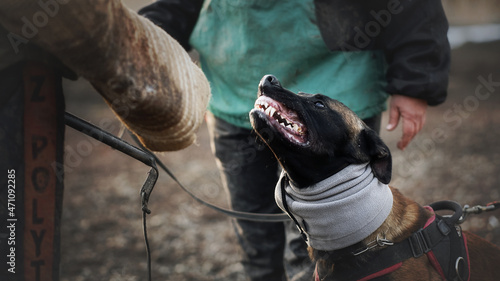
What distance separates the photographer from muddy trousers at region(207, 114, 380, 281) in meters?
2.31

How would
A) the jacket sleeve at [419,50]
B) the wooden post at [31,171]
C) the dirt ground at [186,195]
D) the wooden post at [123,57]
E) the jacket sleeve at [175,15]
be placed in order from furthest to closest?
the dirt ground at [186,195]
the jacket sleeve at [175,15]
the jacket sleeve at [419,50]
the wooden post at [31,171]
the wooden post at [123,57]

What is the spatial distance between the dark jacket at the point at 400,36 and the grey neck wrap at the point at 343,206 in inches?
21.7

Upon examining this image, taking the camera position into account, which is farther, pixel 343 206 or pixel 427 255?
pixel 427 255

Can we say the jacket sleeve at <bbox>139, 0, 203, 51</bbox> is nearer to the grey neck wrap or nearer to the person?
the person

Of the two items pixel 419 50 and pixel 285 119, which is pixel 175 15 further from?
pixel 419 50

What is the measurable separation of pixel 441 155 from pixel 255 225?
13.5 ft

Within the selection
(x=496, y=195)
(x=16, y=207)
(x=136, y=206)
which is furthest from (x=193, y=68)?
(x=496, y=195)

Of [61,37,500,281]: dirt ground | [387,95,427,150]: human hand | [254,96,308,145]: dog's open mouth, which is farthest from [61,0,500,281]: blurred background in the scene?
[387,95,427,150]: human hand

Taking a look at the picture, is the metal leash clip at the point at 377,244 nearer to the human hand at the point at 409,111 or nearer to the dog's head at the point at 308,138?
the dog's head at the point at 308,138

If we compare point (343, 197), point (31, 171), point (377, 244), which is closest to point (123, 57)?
point (31, 171)

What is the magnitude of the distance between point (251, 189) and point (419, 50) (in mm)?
1040

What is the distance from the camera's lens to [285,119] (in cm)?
172

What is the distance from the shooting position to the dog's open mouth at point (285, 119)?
1685 millimetres

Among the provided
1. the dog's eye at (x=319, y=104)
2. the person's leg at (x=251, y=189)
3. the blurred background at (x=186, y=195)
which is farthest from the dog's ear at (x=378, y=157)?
the blurred background at (x=186, y=195)
